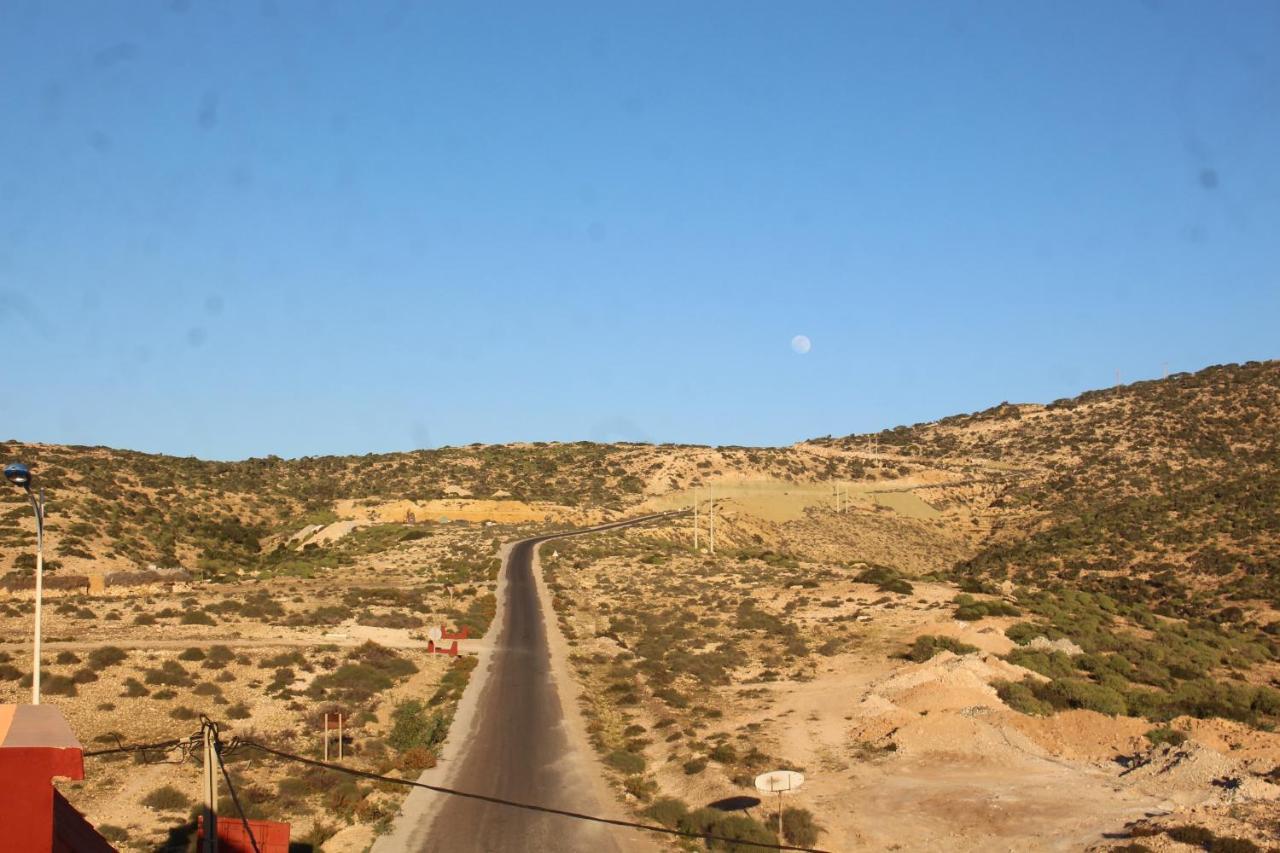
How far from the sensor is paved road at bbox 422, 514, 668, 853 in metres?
22.8

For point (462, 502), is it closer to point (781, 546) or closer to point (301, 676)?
point (781, 546)

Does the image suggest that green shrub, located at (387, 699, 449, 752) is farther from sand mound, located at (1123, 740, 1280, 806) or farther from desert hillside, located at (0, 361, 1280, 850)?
sand mound, located at (1123, 740, 1280, 806)

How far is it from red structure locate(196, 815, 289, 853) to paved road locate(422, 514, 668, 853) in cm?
427

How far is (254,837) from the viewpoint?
18.4 metres

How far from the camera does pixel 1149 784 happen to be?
924 inches

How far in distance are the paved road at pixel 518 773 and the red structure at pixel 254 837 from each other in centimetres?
427

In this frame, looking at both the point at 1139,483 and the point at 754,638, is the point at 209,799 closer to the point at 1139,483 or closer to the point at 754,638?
the point at 754,638

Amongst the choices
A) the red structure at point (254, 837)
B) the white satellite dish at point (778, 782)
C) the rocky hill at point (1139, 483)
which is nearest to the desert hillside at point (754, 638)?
the rocky hill at point (1139, 483)

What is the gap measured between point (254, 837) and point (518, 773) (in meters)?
10.5

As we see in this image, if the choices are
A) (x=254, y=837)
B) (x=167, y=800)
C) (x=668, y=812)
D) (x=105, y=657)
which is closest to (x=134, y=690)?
(x=105, y=657)

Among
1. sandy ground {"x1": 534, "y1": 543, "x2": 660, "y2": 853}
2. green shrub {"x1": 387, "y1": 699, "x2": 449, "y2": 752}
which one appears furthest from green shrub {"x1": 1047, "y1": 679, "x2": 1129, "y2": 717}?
green shrub {"x1": 387, "y1": 699, "x2": 449, "y2": 752}

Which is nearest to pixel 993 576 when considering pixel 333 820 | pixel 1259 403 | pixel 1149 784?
pixel 1149 784

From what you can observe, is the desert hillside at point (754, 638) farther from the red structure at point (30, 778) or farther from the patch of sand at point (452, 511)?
the red structure at point (30, 778)

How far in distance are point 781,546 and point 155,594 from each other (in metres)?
62.2
